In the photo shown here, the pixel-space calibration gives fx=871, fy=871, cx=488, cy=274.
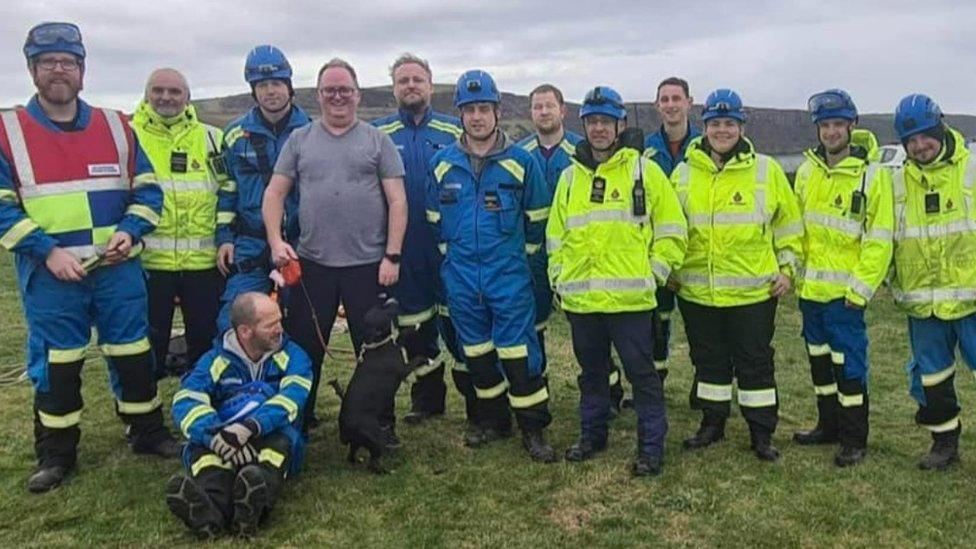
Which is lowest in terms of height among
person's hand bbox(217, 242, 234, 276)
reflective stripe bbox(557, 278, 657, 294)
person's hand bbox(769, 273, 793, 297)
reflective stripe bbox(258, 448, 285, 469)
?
reflective stripe bbox(258, 448, 285, 469)

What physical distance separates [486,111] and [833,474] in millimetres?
3208

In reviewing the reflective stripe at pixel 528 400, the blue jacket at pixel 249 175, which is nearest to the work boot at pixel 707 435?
the reflective stripe at pixel 528 400

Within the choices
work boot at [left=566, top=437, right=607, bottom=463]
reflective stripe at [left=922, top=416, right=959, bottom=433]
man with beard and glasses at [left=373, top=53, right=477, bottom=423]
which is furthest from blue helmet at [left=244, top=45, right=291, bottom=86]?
reflective stripe at [left=922, top=416, right=959, bottom=433]

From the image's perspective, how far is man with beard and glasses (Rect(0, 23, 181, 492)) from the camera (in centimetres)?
511

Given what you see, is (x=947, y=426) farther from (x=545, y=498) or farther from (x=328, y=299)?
(x=328, y=299)

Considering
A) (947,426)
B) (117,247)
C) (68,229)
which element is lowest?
(947,426)

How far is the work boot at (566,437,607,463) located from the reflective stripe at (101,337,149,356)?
2.87 m

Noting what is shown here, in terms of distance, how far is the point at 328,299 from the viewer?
5746 mm

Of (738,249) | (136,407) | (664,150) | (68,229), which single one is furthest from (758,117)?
(68,229)

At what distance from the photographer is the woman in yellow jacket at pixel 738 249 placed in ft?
18.1

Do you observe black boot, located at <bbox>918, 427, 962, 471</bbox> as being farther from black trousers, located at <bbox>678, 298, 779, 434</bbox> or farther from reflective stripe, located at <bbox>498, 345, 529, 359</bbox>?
reflective stripe, located at <bbox>498, 345, 529, 359</bbox>

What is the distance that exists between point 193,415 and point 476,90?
2.68m

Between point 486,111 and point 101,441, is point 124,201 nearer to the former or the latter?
point 101,441

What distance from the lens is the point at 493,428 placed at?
20.5 feet
